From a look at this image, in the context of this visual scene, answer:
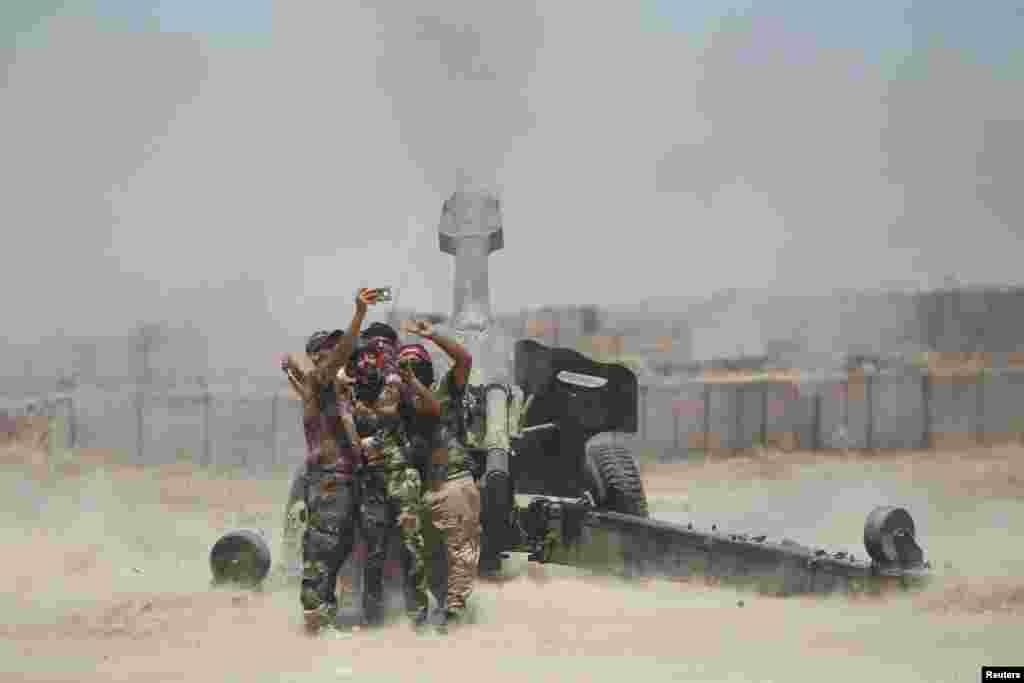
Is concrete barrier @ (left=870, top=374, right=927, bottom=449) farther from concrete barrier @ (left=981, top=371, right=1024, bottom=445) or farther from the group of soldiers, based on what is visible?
the group of soldiers

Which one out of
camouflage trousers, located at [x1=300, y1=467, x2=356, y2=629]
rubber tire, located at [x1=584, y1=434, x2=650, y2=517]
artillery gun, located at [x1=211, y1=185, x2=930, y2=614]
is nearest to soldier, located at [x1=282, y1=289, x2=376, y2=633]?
camouflage trousers, located at [x1=300, y1=467, x2=356, y2=629]

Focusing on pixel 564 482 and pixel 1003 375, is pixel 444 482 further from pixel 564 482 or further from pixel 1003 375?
pixel 1003 375

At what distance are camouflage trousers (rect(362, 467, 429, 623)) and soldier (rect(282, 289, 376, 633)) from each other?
106mm

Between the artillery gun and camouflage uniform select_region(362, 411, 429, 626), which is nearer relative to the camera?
camouflage uniform select_region(362, 411, 429, 626)

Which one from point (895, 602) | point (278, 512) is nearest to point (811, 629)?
point (895, 602)

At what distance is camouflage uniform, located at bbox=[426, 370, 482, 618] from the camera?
8.15 m

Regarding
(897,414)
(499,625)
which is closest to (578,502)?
(499,625)

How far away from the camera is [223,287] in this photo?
25547 millimetres

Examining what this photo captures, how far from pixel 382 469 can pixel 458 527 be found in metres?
0.50

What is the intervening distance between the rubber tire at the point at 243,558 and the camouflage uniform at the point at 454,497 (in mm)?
1640

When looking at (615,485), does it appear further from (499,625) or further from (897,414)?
(897,414)

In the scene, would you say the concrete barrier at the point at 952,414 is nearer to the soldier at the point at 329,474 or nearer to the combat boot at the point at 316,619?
the soldier at the point at 329,474

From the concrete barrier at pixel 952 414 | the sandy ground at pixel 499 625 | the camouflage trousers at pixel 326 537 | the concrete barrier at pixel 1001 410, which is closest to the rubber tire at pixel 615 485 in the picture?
the sandy ground at pixel 499 625

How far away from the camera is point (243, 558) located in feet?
31.0
